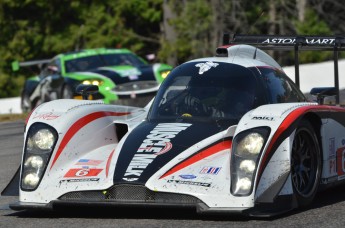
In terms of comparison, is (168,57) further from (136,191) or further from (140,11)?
(136,191)

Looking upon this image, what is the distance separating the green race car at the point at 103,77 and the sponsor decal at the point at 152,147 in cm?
1027

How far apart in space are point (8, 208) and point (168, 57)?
1201 inches

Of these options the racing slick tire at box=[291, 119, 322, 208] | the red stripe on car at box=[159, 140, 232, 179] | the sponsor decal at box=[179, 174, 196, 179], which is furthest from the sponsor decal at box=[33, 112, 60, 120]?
the racing slick tire at box=[291, 119, 322, 208]

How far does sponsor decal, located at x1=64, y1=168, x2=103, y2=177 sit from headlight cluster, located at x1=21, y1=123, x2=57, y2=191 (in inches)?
8.0

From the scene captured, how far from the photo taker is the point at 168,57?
A: 38.0m

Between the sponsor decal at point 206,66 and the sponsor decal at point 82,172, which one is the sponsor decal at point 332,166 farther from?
the sponsor decal at point 82,172

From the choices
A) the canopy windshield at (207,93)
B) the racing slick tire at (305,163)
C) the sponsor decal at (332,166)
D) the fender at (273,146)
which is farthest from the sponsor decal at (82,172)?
the sponsor decal at (332,166)

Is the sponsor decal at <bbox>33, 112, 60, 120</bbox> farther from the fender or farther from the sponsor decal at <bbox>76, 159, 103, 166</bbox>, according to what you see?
the fender

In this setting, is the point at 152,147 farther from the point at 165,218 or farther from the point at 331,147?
the point at 331,147

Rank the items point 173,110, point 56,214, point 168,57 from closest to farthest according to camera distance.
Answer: point 56,214, point 173,110, point 168,57

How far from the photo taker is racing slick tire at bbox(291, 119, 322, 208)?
7344 millimetres

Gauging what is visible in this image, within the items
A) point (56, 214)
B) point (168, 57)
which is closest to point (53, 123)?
point (56, 214)

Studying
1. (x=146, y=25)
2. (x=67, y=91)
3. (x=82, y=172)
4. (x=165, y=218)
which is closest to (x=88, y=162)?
(x=82, y=172)

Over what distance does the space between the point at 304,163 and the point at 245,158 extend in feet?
2.49
